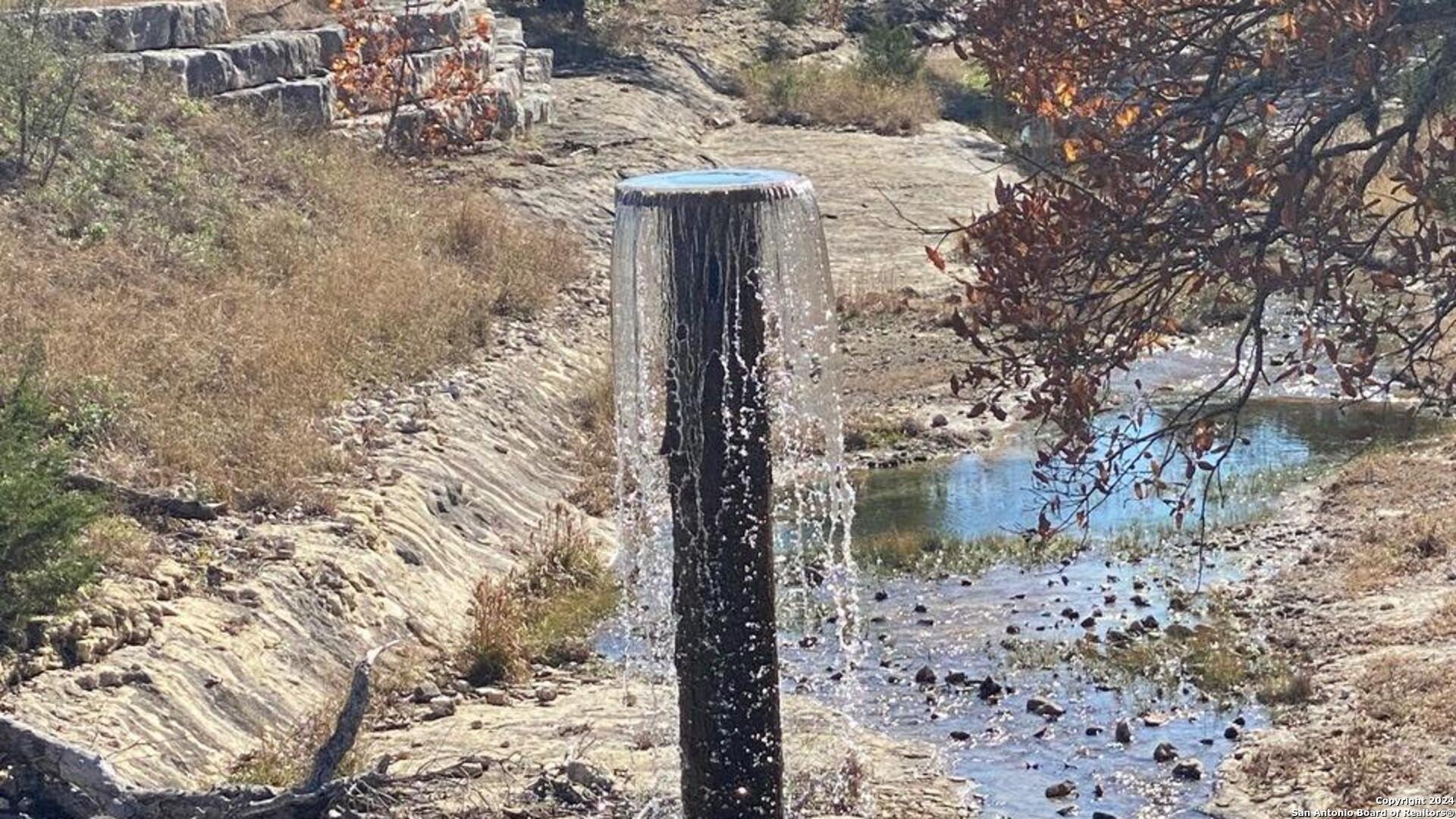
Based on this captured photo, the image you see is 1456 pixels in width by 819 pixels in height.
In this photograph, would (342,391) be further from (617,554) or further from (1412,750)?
(1412,750)

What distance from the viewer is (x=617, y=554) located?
1395 cm

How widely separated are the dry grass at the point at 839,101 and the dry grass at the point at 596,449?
40.4 ft

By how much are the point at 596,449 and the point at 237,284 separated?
2922 mm

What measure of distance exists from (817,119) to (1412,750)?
20.3 m

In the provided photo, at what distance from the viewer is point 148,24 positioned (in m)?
20.3

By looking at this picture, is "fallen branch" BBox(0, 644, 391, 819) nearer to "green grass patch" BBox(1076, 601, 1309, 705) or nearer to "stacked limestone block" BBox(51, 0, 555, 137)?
"green grass patch" BBox(1076, 601, 1309, 705)

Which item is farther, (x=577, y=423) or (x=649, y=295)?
(x=577, y=423)

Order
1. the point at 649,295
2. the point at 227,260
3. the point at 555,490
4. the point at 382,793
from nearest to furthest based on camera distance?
the point at 649,295 → the point at 382,793 → the point at 555,490 → the point at 227,260

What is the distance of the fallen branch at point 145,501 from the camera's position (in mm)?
11172

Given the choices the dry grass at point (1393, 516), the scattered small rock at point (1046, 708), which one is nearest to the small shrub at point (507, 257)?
the dry grass at point (1393, 516)

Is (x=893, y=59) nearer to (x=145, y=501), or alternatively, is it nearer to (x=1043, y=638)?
(x=1043, y=638)

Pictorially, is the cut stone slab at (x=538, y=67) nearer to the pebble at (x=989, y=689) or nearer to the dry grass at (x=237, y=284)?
the dry grass at (x=237, y=284)

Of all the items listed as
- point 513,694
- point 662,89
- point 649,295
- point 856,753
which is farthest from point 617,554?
point 662,89

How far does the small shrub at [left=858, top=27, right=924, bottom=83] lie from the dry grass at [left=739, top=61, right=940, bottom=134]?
25cm
